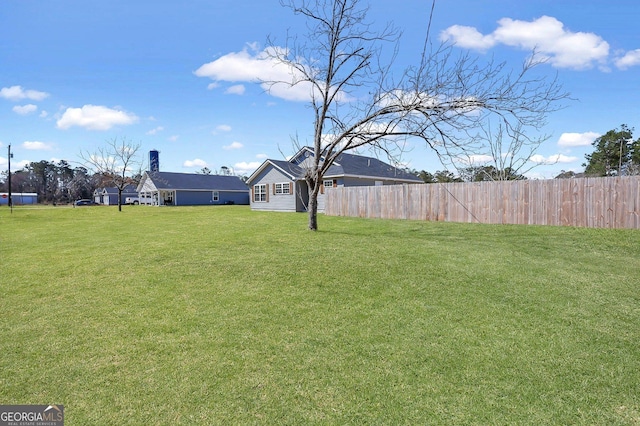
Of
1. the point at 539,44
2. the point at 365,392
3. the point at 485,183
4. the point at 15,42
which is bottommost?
the point at 365,392

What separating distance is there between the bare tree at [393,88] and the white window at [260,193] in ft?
47.7

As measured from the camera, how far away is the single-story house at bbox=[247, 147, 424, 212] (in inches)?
853

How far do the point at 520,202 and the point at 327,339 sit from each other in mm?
10666

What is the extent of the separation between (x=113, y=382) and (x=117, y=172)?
39.2 m

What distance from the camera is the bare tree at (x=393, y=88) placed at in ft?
26.3

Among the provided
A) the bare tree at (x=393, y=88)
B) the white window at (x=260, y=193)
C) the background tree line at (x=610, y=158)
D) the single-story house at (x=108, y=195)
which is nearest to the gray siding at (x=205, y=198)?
the white window at (x=260, y=193)

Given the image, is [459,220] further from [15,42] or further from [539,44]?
[15,42]

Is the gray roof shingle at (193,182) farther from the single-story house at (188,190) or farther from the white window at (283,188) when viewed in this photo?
the white window at (283,188)

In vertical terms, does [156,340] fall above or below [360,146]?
below

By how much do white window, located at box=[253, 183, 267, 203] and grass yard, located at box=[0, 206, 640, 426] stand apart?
748 inches

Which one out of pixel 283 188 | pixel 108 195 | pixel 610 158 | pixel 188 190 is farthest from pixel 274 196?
pixel 108 195

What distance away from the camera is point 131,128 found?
109 feet

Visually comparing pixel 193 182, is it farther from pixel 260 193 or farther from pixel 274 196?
pixel 274 196

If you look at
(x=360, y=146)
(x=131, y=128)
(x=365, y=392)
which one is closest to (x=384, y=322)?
(x=365, y=392)
